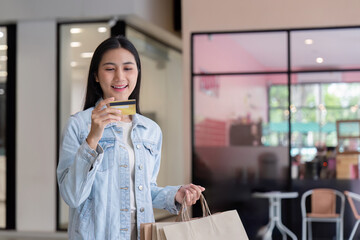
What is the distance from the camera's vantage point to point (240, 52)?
877 centimetres

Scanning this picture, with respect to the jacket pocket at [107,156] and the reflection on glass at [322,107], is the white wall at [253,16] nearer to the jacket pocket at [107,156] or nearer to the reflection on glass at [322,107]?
the reflection on glass at [322,107]

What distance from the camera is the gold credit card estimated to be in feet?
6.79

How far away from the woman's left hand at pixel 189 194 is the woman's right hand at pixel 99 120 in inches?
14.9

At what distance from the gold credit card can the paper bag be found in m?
0.37

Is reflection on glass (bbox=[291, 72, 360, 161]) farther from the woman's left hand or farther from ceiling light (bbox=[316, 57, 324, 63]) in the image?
the woman's left hand

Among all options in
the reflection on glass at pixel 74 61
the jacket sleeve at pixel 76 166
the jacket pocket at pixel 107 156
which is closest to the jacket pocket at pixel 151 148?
the jacket pocket at pixel 107 156

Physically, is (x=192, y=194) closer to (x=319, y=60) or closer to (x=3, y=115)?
(x=319, y=60)

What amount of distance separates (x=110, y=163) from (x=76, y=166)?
14 cm

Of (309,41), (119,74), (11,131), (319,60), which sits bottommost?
(11,131)

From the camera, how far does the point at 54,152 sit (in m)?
9.28

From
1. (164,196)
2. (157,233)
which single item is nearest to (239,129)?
(164,196)

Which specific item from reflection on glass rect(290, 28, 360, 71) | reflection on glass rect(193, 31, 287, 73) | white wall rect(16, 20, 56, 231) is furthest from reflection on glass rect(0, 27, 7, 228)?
reflection on glass rect(290, 28, 360, 71)

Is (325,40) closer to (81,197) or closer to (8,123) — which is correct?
(8,123)

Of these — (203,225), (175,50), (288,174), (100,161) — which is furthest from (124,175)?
(175,50)
